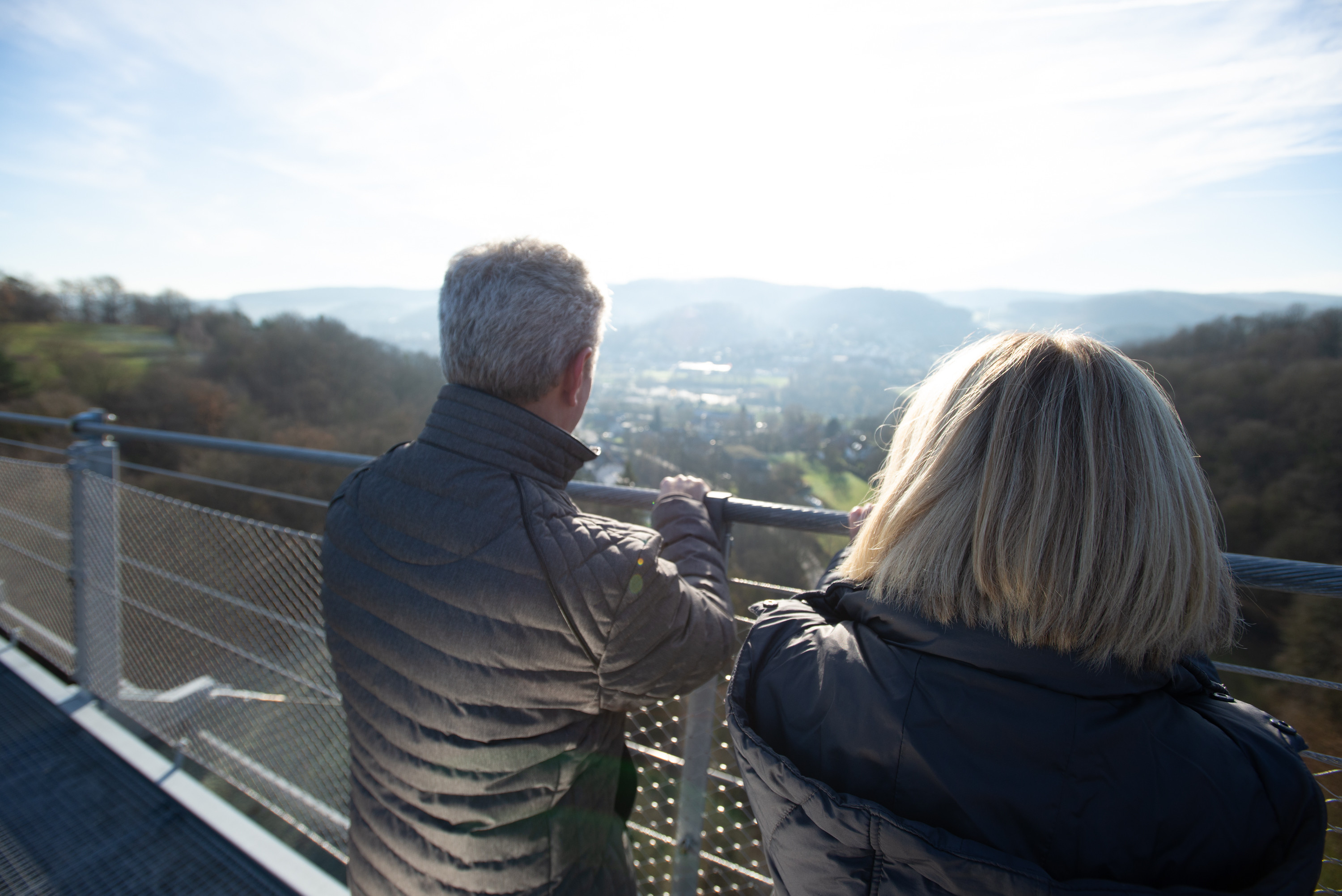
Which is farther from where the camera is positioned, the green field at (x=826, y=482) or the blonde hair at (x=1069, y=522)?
the green field at (x=826, y=482)

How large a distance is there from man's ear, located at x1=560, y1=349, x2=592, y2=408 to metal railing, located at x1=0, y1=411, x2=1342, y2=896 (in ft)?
1.09

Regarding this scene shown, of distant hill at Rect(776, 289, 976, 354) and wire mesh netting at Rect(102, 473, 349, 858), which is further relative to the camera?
distant hill at Rect(776, 289, 976, 354)

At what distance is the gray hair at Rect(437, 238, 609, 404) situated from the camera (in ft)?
3.75

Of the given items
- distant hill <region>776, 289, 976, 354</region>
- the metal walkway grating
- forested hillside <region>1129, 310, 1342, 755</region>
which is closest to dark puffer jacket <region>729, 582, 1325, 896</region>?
the metal walkway grating

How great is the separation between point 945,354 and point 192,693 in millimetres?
3345

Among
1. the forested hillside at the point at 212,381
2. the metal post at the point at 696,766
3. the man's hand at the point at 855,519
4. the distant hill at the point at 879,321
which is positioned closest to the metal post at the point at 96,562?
the metal post at the point at 696,766

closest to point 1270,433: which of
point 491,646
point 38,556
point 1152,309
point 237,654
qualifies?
point 1152,309

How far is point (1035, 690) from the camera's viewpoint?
2.34 ft

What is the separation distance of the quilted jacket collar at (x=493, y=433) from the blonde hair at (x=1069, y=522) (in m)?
0.62

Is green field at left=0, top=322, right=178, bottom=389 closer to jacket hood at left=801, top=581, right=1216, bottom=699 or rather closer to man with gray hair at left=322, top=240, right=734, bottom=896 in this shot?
man with gray hair at left=322, top=240, right=734, bottom=896

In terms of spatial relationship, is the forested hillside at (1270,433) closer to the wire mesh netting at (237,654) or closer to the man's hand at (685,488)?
the man's hand at (685,488)

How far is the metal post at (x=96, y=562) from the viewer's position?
2.76 meters

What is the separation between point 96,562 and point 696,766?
3.06 metres

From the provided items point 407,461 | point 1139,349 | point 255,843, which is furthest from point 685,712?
point 1139,349
